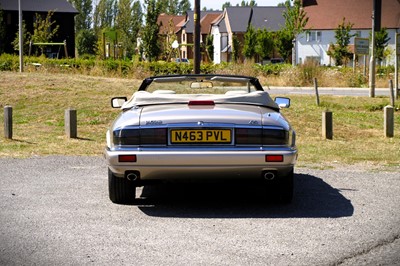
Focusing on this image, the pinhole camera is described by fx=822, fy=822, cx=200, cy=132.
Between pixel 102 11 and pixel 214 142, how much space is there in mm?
103796

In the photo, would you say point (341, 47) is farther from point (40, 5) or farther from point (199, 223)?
point (199, 223)

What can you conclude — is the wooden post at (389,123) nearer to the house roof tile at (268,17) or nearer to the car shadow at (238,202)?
the car shadow at (238,202)

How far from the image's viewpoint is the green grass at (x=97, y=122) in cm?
1336

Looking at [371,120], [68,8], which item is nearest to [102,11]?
[68,8]

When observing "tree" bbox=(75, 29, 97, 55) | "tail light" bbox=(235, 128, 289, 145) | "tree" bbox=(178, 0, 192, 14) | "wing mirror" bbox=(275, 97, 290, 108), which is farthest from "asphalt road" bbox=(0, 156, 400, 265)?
"tree" bbox=(178, 0, 192, 14)

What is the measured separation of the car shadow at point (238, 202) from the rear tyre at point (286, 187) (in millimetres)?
100

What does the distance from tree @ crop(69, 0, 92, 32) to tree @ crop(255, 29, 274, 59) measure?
39.2 metres

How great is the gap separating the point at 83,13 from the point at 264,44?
42.1m

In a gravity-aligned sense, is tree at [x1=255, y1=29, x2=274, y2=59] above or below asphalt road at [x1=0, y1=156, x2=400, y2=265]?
above

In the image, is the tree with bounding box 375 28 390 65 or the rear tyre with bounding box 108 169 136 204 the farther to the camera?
the tree with bounding box 375 28 390 65

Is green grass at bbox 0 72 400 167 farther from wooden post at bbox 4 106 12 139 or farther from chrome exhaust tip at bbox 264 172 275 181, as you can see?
chrome exhaust tip at bbox 264 172 275 181

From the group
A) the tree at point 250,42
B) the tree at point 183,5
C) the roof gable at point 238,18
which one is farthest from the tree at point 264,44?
the tree at point 183,5

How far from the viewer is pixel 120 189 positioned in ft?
27.0

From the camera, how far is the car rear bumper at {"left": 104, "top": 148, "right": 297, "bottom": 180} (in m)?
7.56
